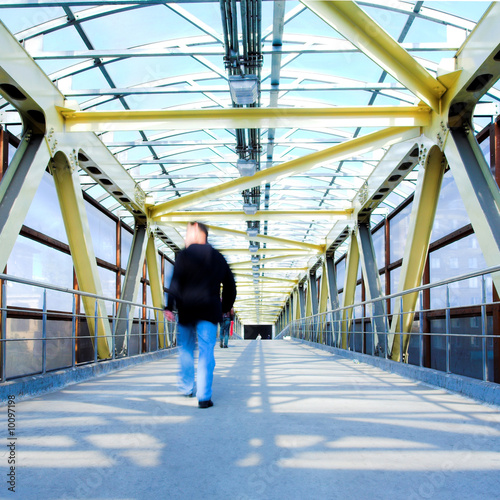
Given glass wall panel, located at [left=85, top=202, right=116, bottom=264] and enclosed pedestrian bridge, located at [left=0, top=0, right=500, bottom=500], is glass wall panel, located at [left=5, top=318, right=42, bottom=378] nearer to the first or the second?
enclosed pedestrian bridge, located at [left=0, top=0, right=500, bottom=500]

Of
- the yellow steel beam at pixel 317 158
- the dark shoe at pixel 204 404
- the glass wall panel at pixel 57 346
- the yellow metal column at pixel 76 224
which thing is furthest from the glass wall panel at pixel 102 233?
the dark shoe at pixel 204 404

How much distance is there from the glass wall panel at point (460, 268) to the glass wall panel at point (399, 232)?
2.53m

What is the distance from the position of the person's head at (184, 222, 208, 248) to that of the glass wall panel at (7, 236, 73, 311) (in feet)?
16.6

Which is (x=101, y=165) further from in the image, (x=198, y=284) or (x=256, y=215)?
(x=198, y=284)

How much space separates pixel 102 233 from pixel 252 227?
181 inches

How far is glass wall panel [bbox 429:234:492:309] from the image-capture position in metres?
9.78

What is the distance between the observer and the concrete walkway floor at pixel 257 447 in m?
2.18

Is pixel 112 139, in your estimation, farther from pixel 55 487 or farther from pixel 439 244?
pixel 55 487

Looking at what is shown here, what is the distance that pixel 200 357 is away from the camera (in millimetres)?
4336

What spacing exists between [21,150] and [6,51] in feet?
4.79

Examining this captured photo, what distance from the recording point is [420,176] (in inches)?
329

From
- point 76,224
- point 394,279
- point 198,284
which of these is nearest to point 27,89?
point 76,224

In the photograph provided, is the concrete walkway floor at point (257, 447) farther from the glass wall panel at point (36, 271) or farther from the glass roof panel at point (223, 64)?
the glass wall panel at point (36, 271)

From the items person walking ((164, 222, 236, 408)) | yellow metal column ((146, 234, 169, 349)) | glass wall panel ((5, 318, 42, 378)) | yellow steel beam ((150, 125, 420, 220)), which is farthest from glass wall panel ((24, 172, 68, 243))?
person walking ((164, 222, 236, 408))
